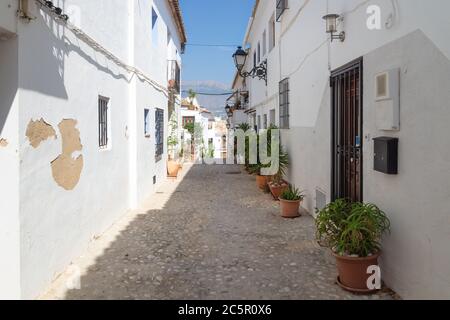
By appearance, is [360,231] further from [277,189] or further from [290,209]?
[277,189]

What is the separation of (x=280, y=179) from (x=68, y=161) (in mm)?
5950

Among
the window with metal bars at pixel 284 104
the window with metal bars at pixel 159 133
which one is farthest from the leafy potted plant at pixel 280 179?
the window with metal bars at pixel 159 133

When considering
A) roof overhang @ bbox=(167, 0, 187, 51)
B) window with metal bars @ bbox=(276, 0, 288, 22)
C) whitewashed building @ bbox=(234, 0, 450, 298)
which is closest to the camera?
whitewashed building @ bbox=(234, 0, 450, 298)

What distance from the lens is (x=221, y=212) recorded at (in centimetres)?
792

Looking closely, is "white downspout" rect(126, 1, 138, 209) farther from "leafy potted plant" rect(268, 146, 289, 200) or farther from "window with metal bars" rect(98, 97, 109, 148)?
"leafy potted plant" rect(268, 146, 289, 200)

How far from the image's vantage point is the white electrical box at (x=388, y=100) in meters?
3.64

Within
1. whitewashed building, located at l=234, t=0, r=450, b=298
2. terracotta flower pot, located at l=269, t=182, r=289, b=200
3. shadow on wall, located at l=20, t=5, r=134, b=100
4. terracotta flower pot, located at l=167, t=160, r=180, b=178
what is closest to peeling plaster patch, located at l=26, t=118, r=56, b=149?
shadow on wall, located at l=20, t=5, r=134, b=100

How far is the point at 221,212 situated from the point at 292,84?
11.1ft

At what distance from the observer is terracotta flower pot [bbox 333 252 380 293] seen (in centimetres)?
384

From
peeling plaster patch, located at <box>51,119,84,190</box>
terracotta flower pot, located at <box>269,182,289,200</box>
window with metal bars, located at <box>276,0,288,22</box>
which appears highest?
window with metal bars, located at <box>276,0,288,22</box>

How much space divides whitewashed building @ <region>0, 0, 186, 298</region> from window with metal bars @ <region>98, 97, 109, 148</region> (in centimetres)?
2

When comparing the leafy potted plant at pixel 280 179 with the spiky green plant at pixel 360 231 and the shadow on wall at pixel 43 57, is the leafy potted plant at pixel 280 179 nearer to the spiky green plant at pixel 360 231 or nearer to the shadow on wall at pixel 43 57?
the spiky green plant at pixel 360 231
